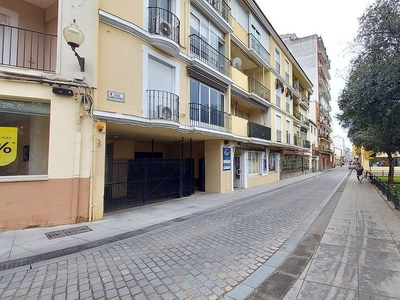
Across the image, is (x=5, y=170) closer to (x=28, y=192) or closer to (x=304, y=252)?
(x=28, y=192)

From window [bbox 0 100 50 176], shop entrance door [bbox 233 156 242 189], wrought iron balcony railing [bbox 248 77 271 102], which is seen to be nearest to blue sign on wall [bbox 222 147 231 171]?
shop entrance door [bbox 233 156 242 189]

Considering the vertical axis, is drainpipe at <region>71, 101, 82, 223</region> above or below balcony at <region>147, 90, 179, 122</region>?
below

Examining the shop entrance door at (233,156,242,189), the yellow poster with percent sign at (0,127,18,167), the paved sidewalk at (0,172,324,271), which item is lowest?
the paved sidewalk at (0,172,324,271)

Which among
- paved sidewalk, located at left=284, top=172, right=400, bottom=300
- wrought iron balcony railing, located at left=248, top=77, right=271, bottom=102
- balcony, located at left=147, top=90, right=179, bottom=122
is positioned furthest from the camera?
wrought iron balcony railing, located at left=248, top=77, right=271, bottom=102

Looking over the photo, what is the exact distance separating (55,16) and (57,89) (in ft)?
10.6

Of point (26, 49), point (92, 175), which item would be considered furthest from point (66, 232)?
point (26, 49)

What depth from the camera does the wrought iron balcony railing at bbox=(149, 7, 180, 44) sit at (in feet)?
28.8

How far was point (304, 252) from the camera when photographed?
183 inches

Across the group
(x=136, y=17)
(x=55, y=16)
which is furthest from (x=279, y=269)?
(x=55, y=16)

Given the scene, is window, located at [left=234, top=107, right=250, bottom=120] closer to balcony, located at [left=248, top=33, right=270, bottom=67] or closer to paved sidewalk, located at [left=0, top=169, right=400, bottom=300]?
balcony, located at [left=248, top=33, right=270, bottom=67]

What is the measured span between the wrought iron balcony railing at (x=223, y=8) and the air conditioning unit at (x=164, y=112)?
791 cm

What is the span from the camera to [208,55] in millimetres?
12266

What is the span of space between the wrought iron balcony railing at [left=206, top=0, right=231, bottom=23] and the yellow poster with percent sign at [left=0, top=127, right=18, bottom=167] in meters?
11.9

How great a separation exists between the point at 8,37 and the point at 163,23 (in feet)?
17.4
